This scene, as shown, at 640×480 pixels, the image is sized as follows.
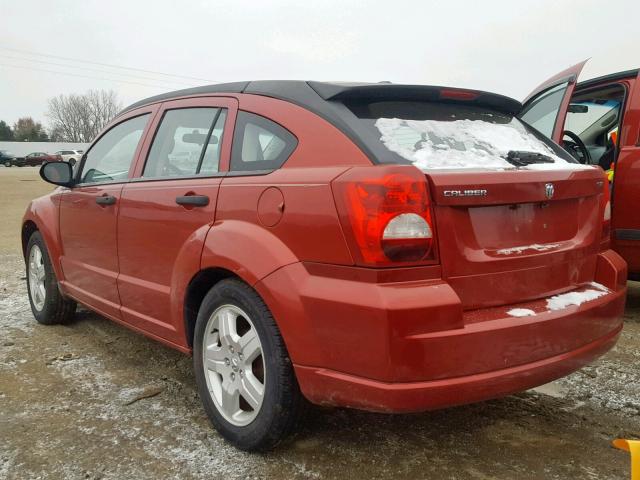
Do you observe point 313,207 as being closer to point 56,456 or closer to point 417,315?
point 417,315

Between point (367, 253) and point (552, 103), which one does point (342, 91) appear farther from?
point (552, 103)

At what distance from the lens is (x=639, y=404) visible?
2.97m

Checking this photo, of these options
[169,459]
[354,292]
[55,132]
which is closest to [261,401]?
[169,459]

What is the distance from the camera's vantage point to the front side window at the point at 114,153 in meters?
3.51

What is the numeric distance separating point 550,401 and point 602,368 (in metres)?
0.69

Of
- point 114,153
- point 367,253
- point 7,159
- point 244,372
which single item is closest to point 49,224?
point 114,153

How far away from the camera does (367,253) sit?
200cm

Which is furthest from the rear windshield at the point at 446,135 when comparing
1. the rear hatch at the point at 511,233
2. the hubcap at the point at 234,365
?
the hubcap at the point at 234,365

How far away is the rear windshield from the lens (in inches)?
88.5

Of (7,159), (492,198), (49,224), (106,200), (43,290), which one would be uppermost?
(492,198)

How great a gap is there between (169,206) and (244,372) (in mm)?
950

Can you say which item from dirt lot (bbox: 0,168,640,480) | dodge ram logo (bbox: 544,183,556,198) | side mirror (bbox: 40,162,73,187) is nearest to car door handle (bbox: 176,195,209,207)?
dirt lot (bbox: 0,168,640,480)

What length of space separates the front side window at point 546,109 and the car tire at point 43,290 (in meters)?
3.76

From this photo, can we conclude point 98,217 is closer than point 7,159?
Yes
